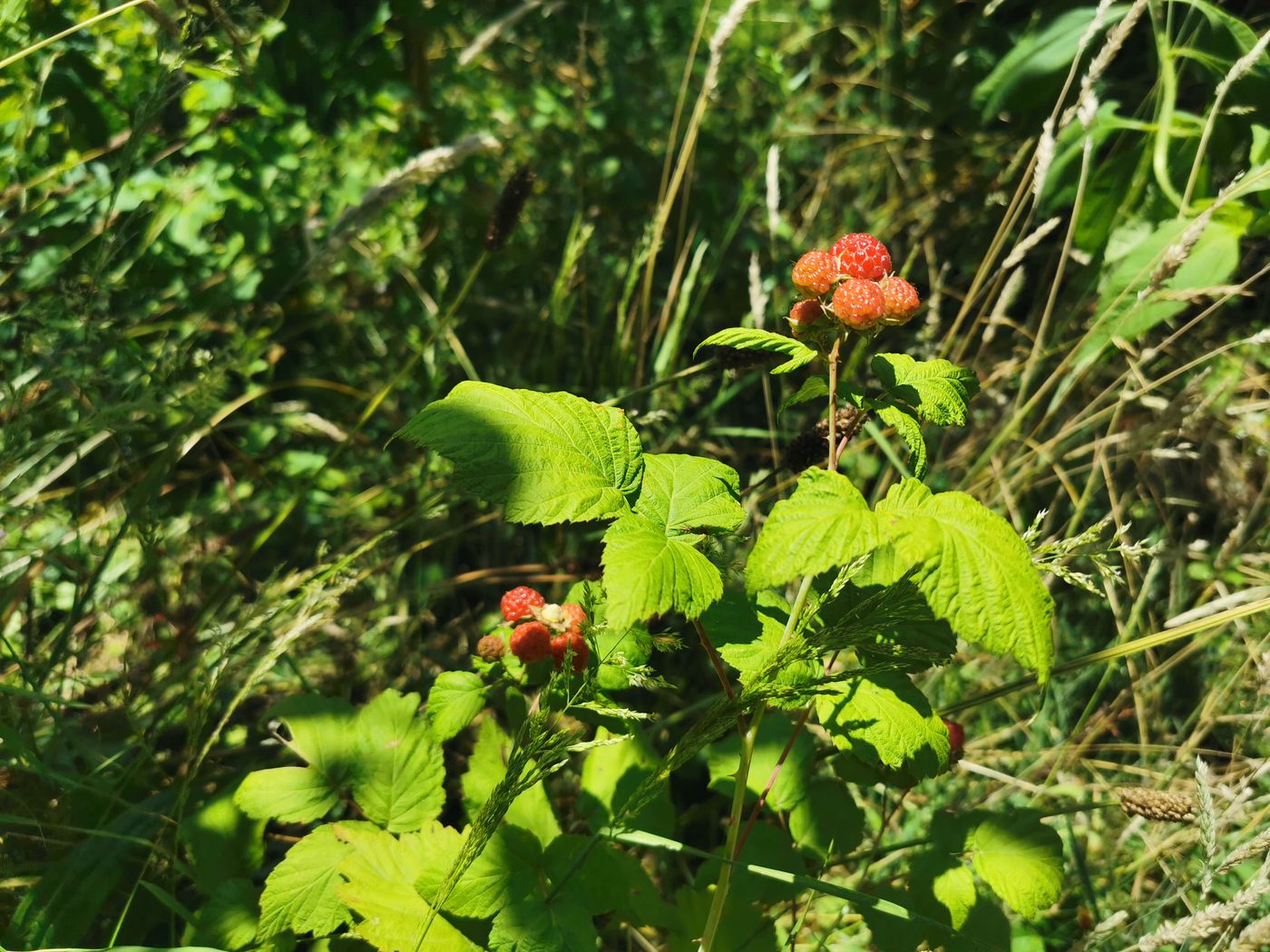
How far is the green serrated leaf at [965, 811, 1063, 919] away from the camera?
4.04ft

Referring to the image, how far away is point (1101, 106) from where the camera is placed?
212cm

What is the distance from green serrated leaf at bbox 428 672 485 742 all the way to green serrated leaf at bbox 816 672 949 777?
1.58 ft

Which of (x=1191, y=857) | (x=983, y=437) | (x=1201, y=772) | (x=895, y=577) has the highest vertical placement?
(x=895, y=577)

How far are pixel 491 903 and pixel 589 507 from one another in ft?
1.74

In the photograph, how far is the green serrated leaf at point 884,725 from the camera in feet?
3.42

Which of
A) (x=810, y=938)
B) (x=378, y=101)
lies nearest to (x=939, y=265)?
(x=378, y=101)

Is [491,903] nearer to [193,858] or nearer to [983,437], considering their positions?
[193,858]

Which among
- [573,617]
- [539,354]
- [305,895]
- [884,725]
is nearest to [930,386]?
[884,725]

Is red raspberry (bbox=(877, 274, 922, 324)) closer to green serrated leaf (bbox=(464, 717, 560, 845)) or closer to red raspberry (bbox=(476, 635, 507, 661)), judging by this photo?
red raspberry (bbox=(476, 635, 507, 661))

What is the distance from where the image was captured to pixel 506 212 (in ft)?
5.78

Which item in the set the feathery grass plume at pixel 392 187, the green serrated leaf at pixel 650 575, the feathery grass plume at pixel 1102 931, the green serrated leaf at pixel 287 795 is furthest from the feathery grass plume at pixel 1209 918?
the feathery grass plume at pixel 392 187

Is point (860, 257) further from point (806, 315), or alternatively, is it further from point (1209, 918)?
point (1209, 918)

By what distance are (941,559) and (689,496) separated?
1.12ft

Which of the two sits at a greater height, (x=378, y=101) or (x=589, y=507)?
(x=378, y=101)
